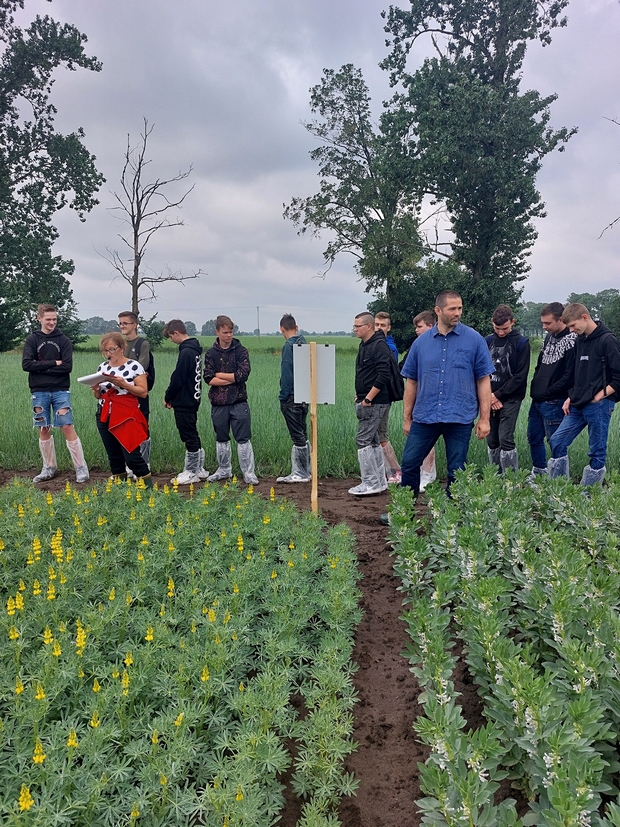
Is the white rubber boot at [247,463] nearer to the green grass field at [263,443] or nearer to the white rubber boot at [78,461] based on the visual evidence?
the green grass field at [263,443]

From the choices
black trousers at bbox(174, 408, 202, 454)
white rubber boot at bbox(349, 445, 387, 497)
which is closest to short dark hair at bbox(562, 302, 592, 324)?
white rubber boot at bbox(349, 445, 387, 497)

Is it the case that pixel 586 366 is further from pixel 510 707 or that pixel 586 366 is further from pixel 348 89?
pixel 348 89

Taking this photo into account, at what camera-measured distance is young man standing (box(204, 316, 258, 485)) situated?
6.73 metres

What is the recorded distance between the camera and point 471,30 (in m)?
25.7

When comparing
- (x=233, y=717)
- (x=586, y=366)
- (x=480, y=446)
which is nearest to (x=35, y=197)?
(x=480, y=446)

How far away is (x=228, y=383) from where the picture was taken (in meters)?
6.72

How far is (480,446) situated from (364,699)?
5636 mm

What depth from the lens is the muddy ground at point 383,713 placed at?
7.59 feet

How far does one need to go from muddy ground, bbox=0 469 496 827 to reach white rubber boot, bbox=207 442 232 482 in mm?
2679

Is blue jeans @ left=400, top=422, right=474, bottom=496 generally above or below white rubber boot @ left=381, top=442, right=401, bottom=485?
above

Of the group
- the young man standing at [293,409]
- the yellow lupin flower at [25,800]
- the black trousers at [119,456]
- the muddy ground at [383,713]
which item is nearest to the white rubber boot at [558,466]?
the muddy ground at [383,713]

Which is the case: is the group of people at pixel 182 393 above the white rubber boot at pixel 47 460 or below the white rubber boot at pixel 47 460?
above

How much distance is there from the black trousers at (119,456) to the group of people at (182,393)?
0.01m

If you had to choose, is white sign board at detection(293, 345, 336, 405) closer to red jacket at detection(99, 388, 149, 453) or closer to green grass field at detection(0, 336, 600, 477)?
red jacket at detection(99, 388, 149, 453)
